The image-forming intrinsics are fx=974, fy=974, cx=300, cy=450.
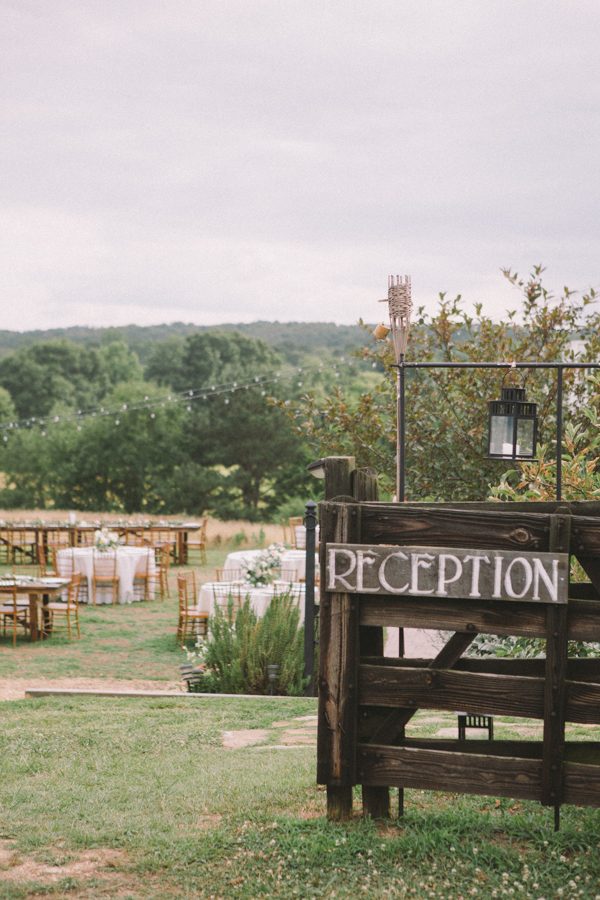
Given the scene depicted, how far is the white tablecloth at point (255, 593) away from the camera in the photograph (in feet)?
36.1

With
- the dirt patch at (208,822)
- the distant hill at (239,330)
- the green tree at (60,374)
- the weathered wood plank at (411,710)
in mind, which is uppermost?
the distant hill at (239,330)

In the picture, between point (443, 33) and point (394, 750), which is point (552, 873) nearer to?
point (394, 750)

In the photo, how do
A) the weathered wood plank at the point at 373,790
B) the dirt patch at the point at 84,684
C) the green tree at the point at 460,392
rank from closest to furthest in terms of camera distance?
the weathered wood plank at the point at 373,790
the dirt patch at the point at 84,684
the green tree at the point at 460,392

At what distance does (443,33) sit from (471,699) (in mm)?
7339

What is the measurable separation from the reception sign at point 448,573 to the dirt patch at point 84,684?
625 cm

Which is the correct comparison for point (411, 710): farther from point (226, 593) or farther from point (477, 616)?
point (226, 593)

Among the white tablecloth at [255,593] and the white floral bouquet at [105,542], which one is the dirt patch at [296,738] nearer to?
the white tablecloth at [255,593]

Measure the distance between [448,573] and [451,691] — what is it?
0.45 metres

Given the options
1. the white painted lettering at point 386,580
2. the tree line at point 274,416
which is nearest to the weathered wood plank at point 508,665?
the white painted lettering at point 386,580

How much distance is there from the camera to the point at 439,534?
368 centimetres

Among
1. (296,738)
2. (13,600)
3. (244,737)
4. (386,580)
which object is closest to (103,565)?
(13,600)

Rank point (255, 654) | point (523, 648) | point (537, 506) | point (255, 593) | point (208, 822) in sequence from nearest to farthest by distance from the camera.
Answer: point (208, 822) < point (537, 506) < point (523, 648) < point (255, 654) < point (255, 593)

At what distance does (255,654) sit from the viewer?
29.2 ft

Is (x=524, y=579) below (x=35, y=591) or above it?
above
